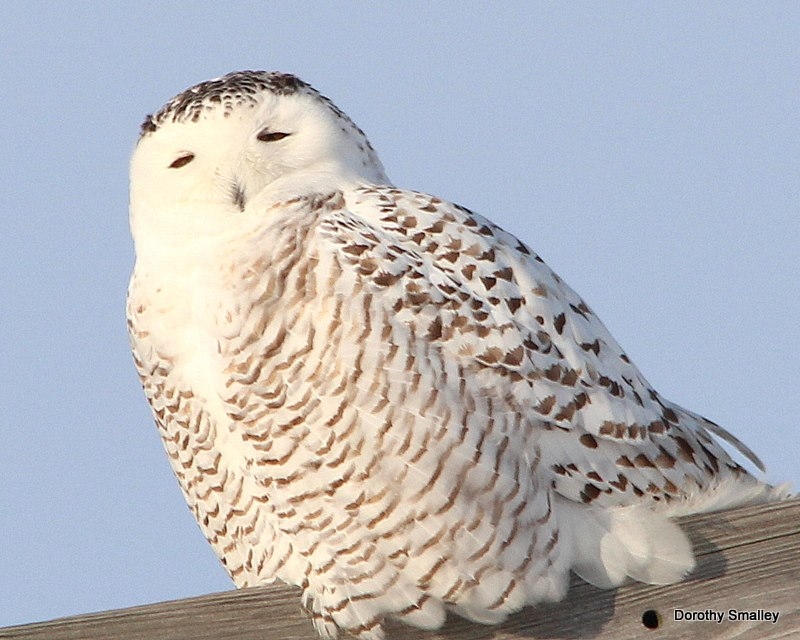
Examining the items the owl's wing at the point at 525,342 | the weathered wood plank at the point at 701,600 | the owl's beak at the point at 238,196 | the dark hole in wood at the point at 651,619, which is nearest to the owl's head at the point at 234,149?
the owl's beak at the point at 238,196

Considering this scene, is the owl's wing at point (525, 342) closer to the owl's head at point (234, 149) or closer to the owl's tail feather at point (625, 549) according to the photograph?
the owl's tail feather at point (625, 549)

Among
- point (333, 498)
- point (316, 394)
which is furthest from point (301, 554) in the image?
point (316, 394)

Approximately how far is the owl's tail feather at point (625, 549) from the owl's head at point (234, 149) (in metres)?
0.97

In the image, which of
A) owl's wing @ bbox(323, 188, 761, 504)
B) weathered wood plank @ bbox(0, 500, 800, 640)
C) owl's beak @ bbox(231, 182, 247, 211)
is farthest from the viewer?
owl's beak @ bbox(231, 182, 247, 211)

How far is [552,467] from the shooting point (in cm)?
290

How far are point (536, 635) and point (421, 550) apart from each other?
0.98ft

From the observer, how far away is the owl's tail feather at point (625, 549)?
273 cm

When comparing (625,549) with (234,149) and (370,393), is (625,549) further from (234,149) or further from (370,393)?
(234,149)

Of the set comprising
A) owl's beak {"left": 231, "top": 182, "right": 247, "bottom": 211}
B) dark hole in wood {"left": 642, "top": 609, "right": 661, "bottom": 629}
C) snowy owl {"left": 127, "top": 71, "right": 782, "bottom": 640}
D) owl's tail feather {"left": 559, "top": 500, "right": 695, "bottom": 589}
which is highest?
owl's beak {"left": 231, "top": 182, "right": 247, "bottom": 211}

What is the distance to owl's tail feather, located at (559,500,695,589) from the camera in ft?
8.95

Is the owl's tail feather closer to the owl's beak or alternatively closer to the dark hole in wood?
the dark hole in wood

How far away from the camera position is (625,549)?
275 cm

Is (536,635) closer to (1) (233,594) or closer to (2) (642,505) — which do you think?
(2) (642,505)

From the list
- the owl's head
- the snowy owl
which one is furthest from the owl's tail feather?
the owl's head
